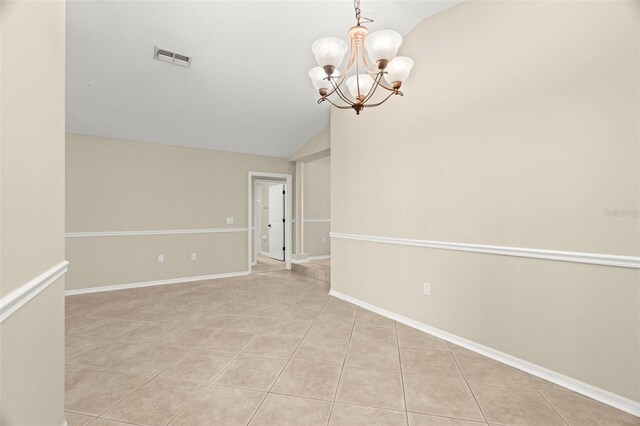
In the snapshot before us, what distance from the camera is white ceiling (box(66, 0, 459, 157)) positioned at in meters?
2.68

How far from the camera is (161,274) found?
15.7ft

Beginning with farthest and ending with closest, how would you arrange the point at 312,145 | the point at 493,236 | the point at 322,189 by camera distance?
the point at 322,189 → the point at 312,145 → the point at 493,236

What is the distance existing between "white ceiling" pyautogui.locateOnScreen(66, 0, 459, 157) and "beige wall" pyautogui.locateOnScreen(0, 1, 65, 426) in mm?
1619

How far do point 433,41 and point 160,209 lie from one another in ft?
14.6

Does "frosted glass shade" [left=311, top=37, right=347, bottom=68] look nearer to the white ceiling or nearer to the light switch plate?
the white ceiling

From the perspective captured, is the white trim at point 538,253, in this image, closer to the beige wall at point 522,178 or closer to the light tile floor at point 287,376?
the beige wall at point 522,178

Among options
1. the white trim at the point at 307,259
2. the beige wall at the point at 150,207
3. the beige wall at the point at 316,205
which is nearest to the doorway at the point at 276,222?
the beige wall at the point at 316,205

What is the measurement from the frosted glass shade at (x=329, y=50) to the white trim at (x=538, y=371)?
251cm

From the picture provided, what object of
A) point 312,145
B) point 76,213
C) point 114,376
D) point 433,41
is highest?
point 433,41

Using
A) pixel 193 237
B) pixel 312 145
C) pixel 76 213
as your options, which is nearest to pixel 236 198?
pixel 193 237

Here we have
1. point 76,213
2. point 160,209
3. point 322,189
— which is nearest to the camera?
Result: point 76,213

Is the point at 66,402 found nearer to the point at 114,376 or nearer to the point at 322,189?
the point at 114,376

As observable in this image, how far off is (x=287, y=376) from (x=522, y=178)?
230 centimetres

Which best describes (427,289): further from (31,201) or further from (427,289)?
(31,201)
